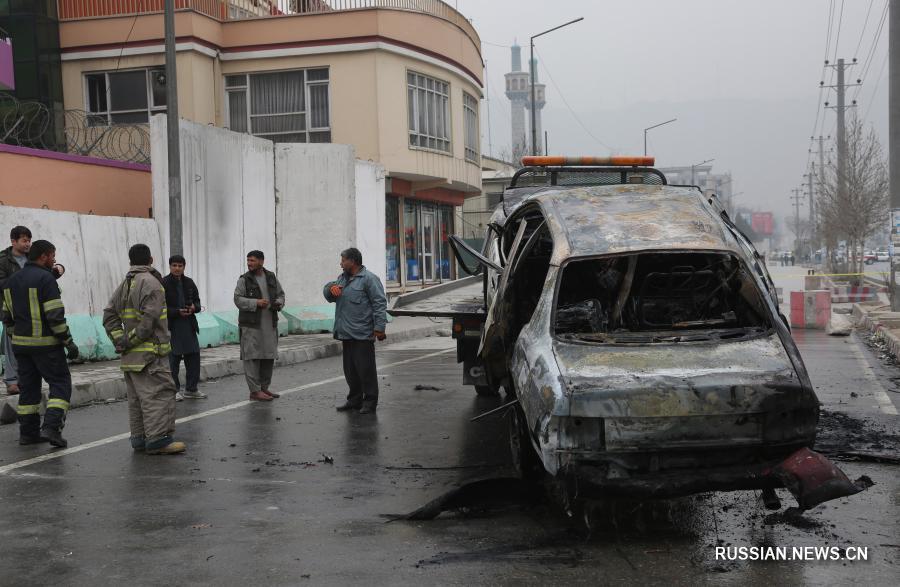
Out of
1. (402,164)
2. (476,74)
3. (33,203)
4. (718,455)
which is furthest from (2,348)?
(476,74)

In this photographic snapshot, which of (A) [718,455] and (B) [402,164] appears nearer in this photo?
(A) [718,455]

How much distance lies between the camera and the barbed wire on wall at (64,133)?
17.7 metres

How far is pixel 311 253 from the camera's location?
70.8ft

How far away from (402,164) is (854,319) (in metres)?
13.1

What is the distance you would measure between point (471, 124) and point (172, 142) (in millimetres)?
18552

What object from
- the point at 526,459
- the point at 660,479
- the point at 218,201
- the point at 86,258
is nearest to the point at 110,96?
the point at 218,201

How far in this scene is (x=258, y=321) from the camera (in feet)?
37.3

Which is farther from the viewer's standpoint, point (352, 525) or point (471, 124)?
point (471, 124)

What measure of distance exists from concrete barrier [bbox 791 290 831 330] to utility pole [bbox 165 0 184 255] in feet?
45.2

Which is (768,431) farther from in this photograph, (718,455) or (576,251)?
(576,251)

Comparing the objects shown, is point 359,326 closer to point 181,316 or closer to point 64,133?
point 181,316

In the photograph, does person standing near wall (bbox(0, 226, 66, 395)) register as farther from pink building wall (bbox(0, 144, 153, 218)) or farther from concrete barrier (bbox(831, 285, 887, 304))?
concrete barrier (bbox(831, 285, 887, 304))

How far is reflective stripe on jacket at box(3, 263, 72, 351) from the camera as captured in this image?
841 cm

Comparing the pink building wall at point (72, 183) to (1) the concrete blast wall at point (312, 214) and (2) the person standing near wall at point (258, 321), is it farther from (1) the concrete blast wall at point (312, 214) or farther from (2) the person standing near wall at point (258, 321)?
(2) the person standing near wall at point (258, 321)
